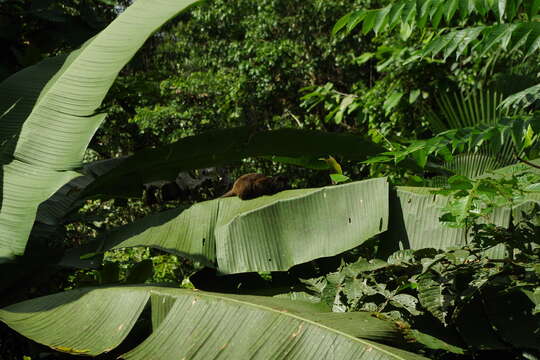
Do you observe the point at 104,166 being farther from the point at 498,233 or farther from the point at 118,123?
the point at 118,123

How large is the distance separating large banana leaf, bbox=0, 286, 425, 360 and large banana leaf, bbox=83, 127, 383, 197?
1.98 ft

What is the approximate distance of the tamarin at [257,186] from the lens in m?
2.43

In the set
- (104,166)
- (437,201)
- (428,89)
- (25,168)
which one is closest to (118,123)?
(428,89)

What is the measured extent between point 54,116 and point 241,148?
0.73 metres

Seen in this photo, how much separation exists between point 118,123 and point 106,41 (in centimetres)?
534

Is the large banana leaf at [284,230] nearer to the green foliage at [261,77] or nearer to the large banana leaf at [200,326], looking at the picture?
the large banana leaf at [200,326]

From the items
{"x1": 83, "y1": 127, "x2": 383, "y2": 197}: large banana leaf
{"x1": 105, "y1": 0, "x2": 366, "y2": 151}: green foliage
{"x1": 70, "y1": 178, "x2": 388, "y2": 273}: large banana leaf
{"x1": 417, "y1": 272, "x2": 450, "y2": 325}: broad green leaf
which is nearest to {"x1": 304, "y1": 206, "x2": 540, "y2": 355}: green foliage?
{"x1": 417, "y1": 272, "x2": 450, "y2": 325}: broad green leaf

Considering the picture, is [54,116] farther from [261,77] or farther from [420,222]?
[261,77]

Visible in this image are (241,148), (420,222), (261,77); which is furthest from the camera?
(261,77)

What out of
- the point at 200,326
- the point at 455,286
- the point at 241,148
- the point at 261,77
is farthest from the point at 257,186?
the point at 261,77

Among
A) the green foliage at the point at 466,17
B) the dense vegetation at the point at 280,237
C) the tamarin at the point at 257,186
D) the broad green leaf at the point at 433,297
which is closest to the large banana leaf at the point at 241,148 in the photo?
the dense vegetation at the point at 280,237

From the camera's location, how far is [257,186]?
2.44m

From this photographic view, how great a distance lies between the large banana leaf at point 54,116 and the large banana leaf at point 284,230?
1.50ft

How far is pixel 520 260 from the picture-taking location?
170 centimetres
